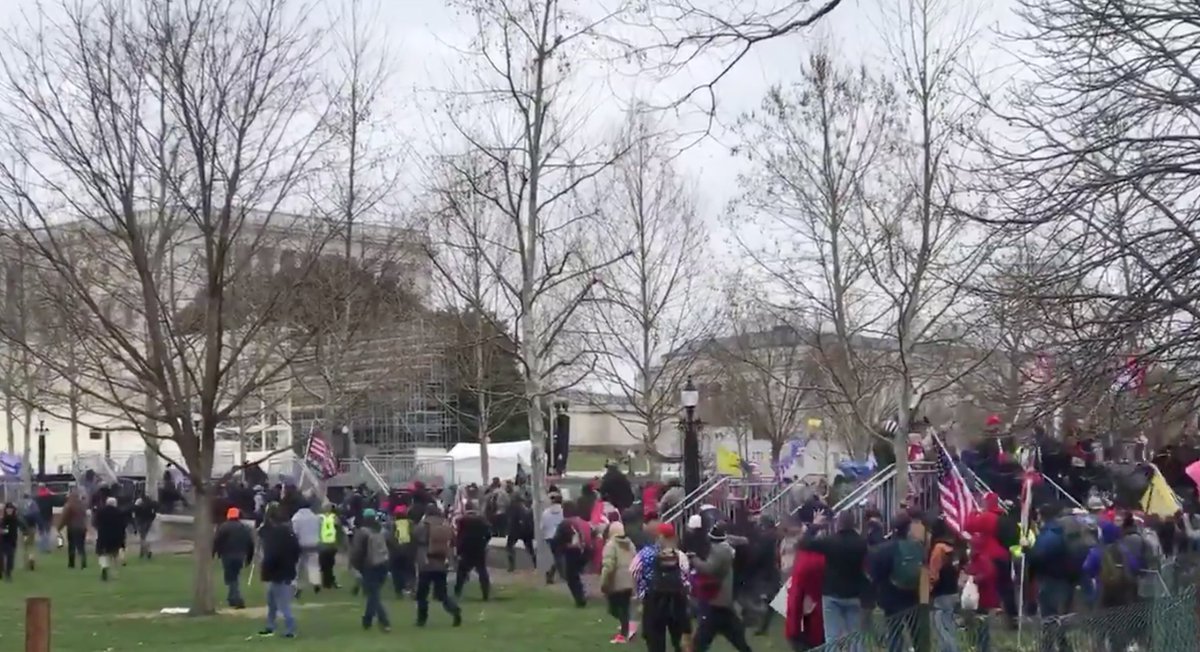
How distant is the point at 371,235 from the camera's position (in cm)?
2158

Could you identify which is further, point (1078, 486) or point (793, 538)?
point (1078, 486)

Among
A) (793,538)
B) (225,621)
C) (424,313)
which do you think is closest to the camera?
(225,621)

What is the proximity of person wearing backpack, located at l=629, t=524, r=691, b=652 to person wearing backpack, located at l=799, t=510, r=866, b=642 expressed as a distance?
4.19ft

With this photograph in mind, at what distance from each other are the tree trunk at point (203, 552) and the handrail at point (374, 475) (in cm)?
1700

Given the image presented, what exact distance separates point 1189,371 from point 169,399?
1169 cm

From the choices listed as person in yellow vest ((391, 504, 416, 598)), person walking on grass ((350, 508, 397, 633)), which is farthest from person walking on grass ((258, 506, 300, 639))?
person in yellow vest ((391, 504, 416, 598))

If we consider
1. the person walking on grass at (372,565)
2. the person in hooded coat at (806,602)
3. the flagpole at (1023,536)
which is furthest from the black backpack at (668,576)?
the person walking on grass at (372,565)

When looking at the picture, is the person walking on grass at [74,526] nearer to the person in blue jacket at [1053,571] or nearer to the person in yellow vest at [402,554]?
the person in yellow vest at [402,554]

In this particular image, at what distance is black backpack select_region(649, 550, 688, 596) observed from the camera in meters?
14.3

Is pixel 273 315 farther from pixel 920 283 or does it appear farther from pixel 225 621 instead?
pixel 920 283

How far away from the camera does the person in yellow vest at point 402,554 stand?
21.1 m

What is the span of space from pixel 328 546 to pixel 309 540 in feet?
2.36

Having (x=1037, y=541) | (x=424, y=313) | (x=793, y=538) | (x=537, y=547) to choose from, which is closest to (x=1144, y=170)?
(x=1037, y=541)

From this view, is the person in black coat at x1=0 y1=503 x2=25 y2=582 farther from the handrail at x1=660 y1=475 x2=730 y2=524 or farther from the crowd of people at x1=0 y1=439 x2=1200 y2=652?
the handrail at x1=660 y1=475 x2=730 y2=524
